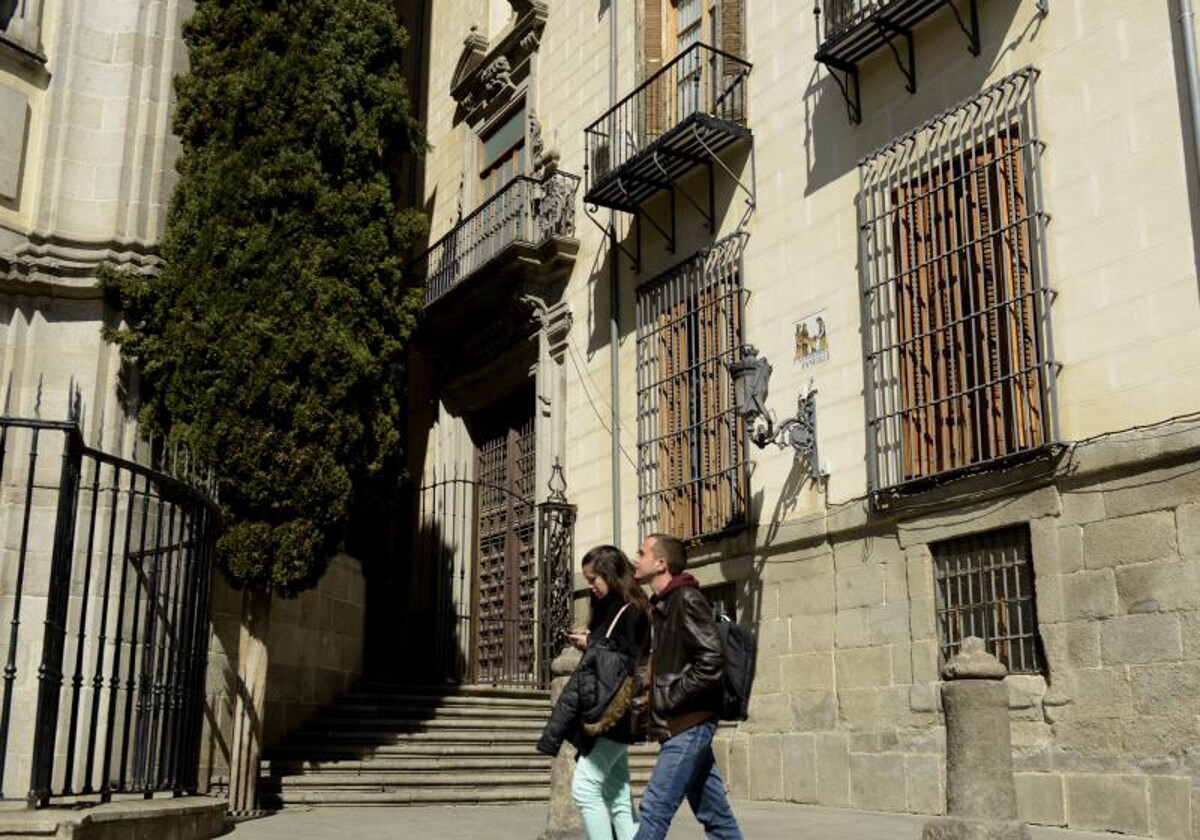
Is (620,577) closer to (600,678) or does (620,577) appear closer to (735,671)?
(600,678)

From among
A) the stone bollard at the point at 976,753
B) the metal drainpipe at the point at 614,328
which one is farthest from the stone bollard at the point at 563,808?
the metal drainpipe at the point at 614,328

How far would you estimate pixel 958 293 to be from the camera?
10.1 m

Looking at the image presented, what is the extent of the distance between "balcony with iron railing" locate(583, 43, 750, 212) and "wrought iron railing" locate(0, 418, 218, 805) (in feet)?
19.2

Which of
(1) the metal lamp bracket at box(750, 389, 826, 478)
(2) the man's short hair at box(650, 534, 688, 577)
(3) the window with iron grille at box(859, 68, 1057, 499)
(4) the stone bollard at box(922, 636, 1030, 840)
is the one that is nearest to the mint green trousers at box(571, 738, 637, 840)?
(2) the man's short hair at box(650, 534, 688, 577)

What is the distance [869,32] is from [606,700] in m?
7.43

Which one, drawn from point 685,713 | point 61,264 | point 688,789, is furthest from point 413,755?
point 685,713

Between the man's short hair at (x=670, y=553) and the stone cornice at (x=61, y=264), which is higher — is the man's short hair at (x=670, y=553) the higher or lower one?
the lower one

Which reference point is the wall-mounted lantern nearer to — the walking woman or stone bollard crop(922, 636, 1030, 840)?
stone bollard crop(922, 636, 1030, 840)

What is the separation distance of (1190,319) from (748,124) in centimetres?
548

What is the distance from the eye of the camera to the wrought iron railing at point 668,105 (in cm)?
1315

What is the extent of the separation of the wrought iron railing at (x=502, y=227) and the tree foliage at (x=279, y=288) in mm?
4059

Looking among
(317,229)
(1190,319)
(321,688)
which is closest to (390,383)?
(317,229)

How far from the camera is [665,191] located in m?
13.9

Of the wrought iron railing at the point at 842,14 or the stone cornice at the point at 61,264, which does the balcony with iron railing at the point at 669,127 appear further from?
the stone cornice at the point at 61,264
